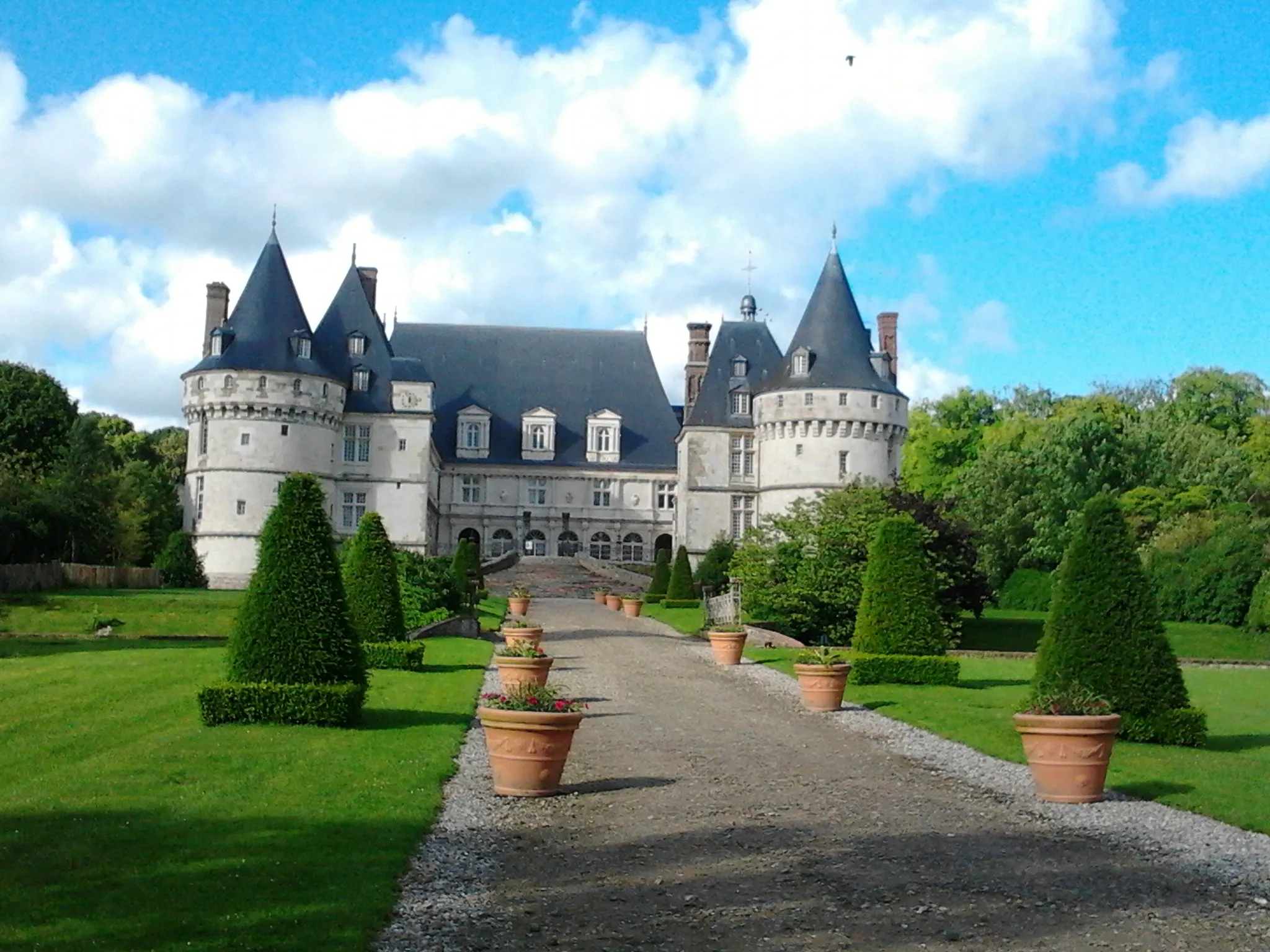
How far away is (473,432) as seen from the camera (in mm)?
64438

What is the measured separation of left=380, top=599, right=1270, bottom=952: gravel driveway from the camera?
6.46 metres

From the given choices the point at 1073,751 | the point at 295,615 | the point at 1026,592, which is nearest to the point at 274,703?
the point at 295,615

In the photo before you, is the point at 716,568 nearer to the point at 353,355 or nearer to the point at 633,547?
the point at 633,547

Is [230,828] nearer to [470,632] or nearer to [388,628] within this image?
[388,628]

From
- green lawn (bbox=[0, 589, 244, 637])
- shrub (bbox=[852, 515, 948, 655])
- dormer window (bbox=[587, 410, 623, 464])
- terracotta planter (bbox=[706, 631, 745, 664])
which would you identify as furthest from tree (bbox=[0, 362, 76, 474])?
shrub (bbox=[852, 515, 948, 655])

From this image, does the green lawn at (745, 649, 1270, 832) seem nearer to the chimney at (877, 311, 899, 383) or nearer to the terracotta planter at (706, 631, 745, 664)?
the terracotta planter at (706, 631, 745, 664)

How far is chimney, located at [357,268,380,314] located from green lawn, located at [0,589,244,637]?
30487mm

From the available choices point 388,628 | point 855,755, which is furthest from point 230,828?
point 388,628

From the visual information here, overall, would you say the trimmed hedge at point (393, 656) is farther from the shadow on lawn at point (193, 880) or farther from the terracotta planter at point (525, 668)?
the shadow on lawn at point (193, 880)

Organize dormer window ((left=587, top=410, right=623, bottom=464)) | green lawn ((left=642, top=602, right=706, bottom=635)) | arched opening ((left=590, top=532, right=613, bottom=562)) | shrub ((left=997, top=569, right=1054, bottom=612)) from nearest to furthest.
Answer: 1. green lawn ((left=642, top=602, right=706, bottom=635))
2. shrub ((left=997, top=569, right=1054, bottom=612))
3. arched opening ((left=590, top=532, right=613, bottom=562))
4. dormer window ((left=587, top=410, right=623, bottom=464))

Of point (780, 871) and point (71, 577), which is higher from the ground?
point (71, 577)

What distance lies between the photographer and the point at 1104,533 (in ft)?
44.7

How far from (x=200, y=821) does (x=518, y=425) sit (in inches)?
2262

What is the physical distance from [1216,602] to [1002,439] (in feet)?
64.5
